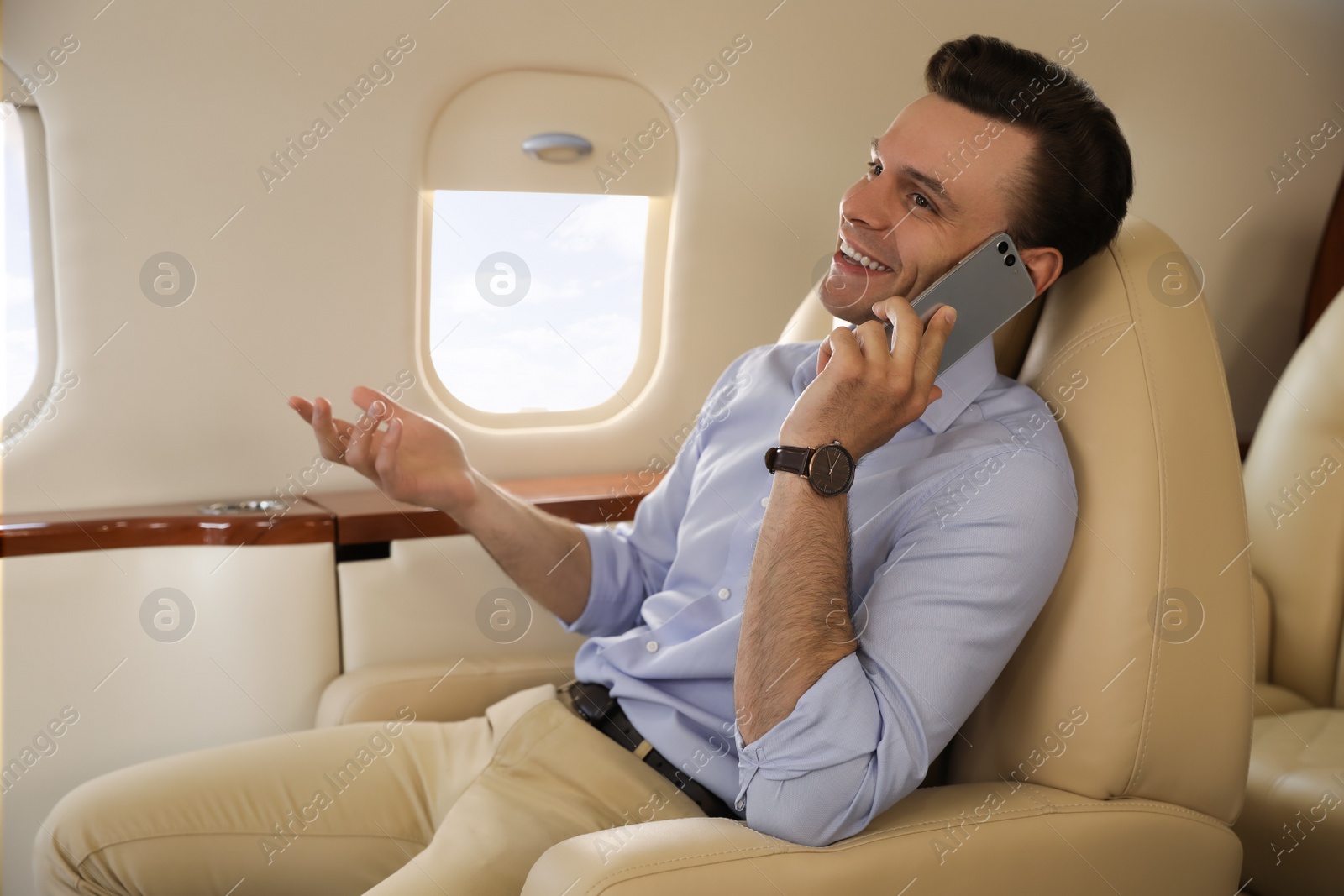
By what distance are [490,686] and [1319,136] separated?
2.89 m

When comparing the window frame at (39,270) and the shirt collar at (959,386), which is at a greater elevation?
the window frame at (39,270)

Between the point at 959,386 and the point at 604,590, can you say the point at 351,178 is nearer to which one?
the point at 604,590

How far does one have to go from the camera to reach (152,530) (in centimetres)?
192

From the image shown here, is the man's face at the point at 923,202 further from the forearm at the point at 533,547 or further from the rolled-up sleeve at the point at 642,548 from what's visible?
the forearm at the point at 533,547

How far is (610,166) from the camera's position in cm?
231

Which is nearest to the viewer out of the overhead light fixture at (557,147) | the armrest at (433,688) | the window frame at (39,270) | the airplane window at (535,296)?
the armrest at (433,688)

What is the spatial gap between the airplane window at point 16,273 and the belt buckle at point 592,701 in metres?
1.26

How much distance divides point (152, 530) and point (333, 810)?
0.74m

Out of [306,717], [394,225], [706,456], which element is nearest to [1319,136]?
[706,456]

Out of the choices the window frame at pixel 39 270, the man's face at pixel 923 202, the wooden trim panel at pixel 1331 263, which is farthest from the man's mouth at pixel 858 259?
the wooden trim panel at pixel 1331 263

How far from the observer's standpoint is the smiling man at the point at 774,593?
1174mm

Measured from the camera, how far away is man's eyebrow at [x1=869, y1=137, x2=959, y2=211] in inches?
58.5

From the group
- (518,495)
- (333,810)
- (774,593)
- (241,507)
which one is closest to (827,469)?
(774,593)

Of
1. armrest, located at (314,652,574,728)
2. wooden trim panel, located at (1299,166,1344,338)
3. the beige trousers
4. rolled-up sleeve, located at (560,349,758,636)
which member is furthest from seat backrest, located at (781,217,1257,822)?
wooden trim panel, located at (1299,166,1344,338)
